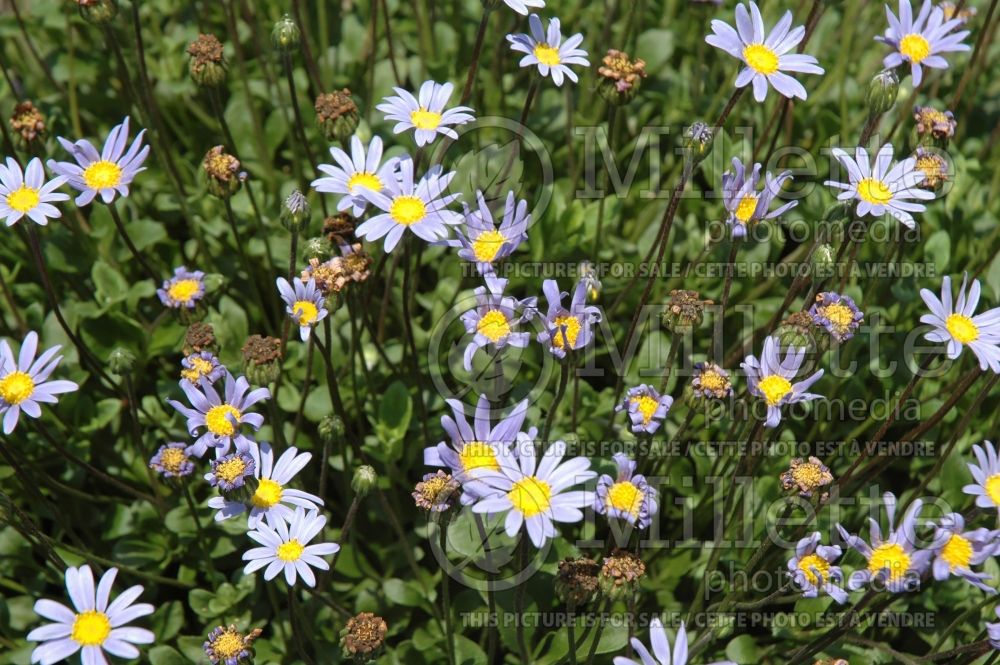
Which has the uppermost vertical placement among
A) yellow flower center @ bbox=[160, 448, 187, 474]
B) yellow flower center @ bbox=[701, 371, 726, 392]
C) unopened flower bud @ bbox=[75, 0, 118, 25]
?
unopened flower bud @ bbox=[75, 0, 118, 25]

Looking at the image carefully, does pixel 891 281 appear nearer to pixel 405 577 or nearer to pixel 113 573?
pixel 405 577

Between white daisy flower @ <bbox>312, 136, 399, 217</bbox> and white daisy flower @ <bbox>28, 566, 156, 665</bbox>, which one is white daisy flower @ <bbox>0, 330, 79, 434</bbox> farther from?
white daisy flower @ <bbox>312, 136, 399, 217</bbox>

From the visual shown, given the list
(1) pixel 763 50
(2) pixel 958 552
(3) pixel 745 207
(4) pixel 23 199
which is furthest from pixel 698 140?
(4) pixel 23 199

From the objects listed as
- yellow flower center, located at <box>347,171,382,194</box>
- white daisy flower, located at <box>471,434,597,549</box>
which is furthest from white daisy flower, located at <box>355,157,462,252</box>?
white daisy flower, located at <box>471,434,597,549</box>

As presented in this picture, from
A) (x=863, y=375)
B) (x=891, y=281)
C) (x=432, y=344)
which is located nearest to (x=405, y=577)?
(x=432, y=344)

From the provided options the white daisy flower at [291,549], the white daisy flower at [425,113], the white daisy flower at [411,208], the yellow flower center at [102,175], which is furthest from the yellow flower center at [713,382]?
the yellow flower center at [102,175]

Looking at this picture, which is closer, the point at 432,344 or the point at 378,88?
the point at 432,344
